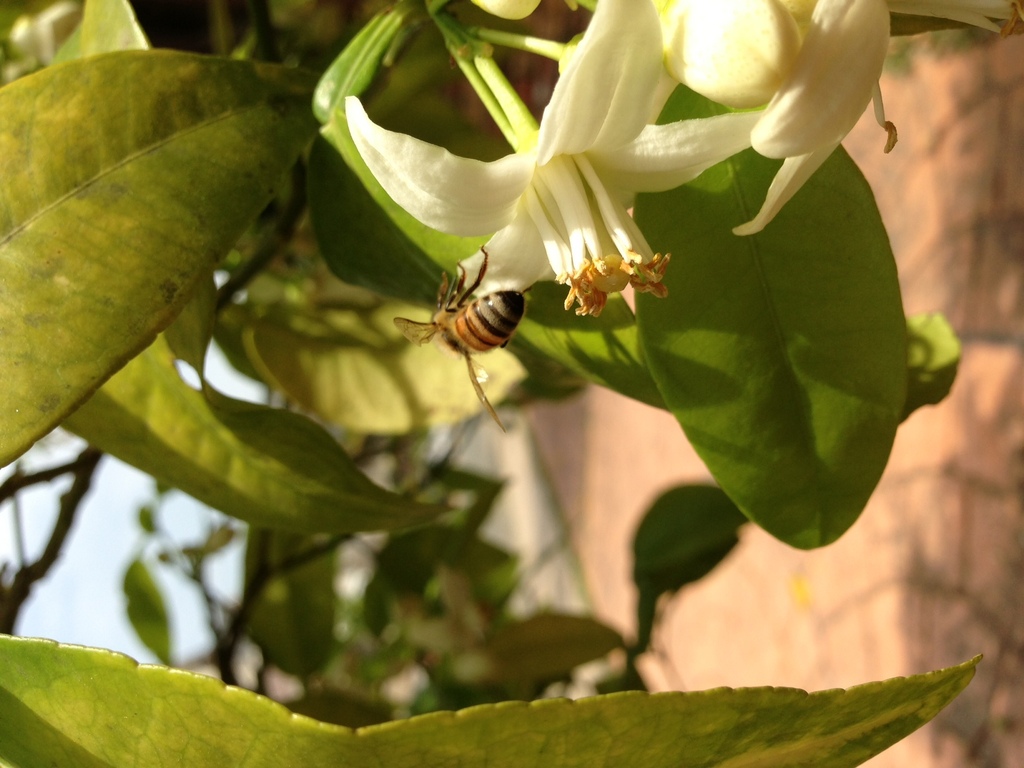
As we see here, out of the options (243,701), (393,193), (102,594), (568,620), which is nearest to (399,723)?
(243,701)

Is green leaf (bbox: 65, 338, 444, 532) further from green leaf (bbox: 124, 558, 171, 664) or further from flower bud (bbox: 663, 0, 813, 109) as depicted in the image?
green leaf (bbox: 124, 558, 171, 664)

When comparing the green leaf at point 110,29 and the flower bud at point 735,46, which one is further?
the green leaf at point 110,29

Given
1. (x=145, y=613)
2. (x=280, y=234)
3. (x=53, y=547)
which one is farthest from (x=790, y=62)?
(x=145, y=613)

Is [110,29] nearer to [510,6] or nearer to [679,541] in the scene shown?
[510,6]

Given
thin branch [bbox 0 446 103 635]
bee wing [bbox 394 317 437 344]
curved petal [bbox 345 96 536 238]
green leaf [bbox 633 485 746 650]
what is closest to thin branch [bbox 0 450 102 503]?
thin branch [bbox 0 446 103 635]

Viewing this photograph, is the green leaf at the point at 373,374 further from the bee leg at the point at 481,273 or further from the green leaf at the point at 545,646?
the green leaf at the point at 545,646

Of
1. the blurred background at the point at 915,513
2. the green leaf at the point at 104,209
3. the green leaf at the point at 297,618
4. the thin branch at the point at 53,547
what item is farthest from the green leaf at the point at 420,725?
the green leaf at the point at 297,618
